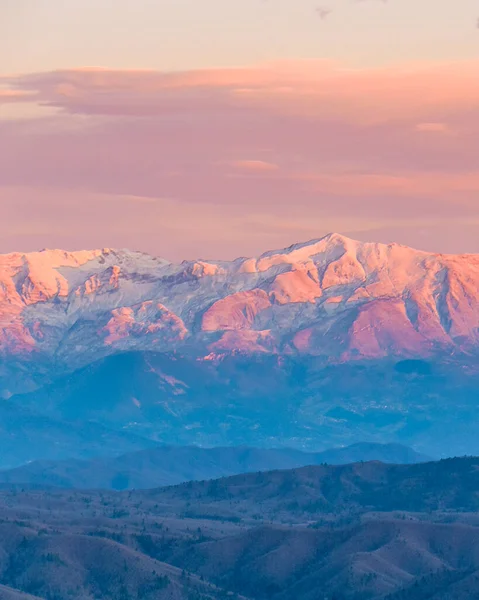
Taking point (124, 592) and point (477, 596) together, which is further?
point (124, 592)

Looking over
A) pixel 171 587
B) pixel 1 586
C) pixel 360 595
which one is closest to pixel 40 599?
pixel 1 586

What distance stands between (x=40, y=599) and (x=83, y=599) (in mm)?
8830

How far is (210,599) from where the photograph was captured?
19475cm

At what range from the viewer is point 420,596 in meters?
187

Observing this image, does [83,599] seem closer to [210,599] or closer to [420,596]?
[210,599]

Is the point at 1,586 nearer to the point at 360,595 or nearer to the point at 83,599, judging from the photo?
the point at 83,599

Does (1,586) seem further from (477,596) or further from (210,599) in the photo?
(477,596)

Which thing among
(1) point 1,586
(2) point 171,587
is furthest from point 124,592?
(1) point 1,586

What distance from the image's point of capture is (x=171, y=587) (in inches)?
7751

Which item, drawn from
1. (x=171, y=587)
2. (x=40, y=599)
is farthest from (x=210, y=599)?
(x=40, y=599)

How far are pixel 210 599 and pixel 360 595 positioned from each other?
15.3 metres

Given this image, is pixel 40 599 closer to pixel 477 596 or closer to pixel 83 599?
pixel 83 599

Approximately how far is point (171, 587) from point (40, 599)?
1645cm

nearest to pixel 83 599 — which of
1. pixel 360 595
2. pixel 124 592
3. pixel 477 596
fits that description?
pixel 124 592
